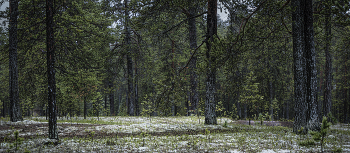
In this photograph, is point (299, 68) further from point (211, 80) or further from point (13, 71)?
point (13, 71)

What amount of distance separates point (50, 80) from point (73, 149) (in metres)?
2.17

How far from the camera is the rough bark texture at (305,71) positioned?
25.5ft

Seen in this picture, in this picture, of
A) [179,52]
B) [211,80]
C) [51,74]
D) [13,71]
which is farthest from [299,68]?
[13,71]

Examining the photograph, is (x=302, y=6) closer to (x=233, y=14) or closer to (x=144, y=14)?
(x=233, y=14)

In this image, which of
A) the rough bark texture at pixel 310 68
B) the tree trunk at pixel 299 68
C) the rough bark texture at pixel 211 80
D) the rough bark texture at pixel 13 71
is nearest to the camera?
the rough bark texture at pixel 310 68

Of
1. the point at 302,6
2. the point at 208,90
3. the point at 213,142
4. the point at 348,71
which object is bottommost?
the point at 213,142

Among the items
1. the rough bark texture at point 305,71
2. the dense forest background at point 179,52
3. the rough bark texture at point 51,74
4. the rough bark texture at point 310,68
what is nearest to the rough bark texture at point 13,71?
the dense forest background at point 179,52

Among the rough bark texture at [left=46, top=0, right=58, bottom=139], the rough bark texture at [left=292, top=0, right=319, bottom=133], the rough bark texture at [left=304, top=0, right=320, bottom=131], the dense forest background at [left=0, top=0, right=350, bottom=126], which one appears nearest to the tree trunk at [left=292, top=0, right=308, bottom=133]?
the rough bark texture at [left=292, top=0, right=319, bottom=133]

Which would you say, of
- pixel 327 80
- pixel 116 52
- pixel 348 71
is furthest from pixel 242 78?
pixel 348 71

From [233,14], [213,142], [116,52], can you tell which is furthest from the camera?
[116,52]

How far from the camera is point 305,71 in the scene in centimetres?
803

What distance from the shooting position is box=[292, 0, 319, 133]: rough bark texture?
306 inches

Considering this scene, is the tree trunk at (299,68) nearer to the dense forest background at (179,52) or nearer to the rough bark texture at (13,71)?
the dense forest background at (179,52)

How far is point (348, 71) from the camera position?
2208 cm
